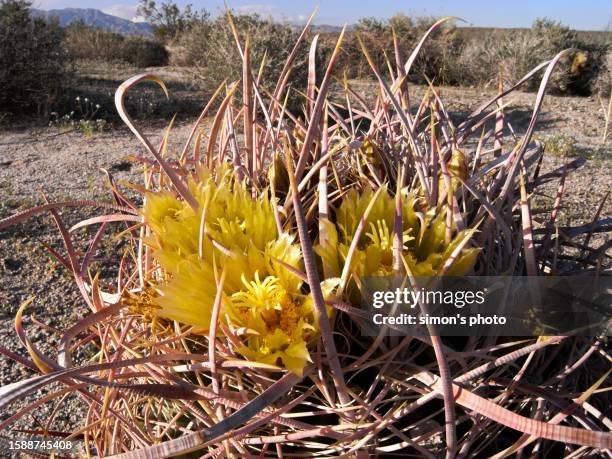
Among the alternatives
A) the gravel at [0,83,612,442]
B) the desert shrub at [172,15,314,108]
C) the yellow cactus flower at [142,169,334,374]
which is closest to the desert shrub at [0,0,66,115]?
the gravel at [0,83,612,442]

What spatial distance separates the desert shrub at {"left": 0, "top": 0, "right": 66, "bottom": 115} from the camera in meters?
4.00

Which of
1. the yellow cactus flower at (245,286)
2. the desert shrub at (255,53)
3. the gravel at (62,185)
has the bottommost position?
the gravel at (62,185)

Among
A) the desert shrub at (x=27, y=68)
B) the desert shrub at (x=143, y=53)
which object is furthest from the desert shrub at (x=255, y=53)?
the desert shrub at (x=143, y=53)

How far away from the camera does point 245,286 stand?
0.41 metres

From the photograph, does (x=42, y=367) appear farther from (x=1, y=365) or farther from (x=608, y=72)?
(x=608, y=72)

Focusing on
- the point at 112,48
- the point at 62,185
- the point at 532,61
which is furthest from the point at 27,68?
the point at 532,61

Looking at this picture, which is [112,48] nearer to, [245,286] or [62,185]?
[62,185]

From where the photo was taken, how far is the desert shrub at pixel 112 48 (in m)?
7.70

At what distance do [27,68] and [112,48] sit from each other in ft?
13.4

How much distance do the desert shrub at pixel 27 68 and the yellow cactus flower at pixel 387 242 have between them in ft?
13.7

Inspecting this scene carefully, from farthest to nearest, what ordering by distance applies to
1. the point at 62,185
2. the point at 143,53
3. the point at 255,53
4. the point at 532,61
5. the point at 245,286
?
the point at 143,53 → the point at 532,61 → the point at 255,53 → the point at 62,185 → the point at 245,286

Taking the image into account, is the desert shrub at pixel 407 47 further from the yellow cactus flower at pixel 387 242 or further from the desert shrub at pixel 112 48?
the yellow cactus flower at pixel 387 242

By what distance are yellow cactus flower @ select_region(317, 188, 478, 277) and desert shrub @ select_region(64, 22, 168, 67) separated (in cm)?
775

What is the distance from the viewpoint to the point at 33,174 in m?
2.78
